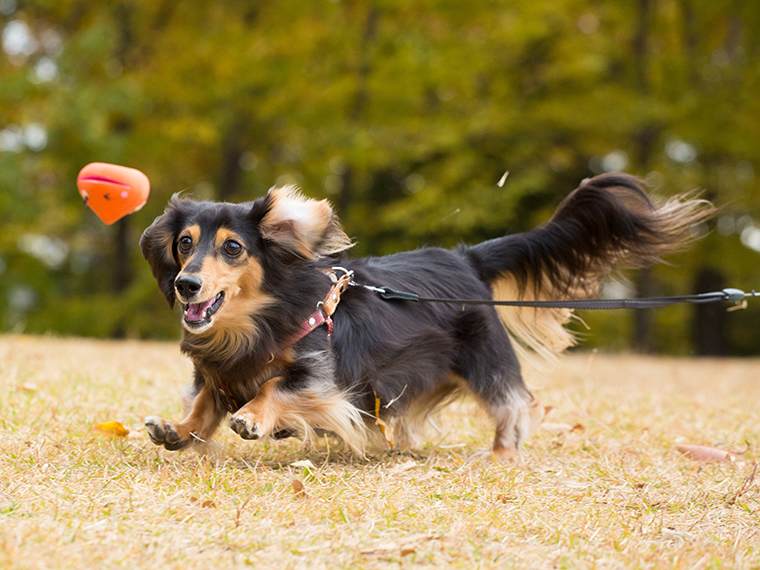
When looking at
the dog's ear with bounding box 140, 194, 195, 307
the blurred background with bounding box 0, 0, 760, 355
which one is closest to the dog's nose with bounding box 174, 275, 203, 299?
the dog's ear with bounding box 140, 194, 195, 307

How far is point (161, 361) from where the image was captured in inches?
255

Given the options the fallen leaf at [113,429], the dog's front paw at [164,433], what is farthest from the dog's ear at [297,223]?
the fallen leaf at [113,429]

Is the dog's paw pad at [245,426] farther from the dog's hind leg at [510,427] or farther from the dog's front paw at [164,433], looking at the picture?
the dog's hind leg at [510,427]

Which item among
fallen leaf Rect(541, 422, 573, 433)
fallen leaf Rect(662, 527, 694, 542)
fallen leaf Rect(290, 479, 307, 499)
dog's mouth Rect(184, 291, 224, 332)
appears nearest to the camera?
fallen leaf Rect(662, 527, 694, 542)

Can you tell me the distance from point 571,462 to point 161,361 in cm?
400

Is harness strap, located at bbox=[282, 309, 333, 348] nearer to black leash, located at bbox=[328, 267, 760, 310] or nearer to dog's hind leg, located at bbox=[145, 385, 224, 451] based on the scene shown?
black leash, located at bbox=[328, 267, 760, 310]

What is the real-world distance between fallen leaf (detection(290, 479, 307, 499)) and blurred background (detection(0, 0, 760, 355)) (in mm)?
10183

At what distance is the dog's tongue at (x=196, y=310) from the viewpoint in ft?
9.52

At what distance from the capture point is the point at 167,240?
315cm

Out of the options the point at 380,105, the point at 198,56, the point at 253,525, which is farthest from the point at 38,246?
the point at 253,525

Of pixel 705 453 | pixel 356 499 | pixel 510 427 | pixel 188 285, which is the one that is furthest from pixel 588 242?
pixel 188 285

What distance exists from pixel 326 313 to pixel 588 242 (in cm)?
156

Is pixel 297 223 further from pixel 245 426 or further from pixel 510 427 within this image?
pixel 510 427

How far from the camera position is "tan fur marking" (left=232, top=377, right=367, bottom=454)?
117 inches
